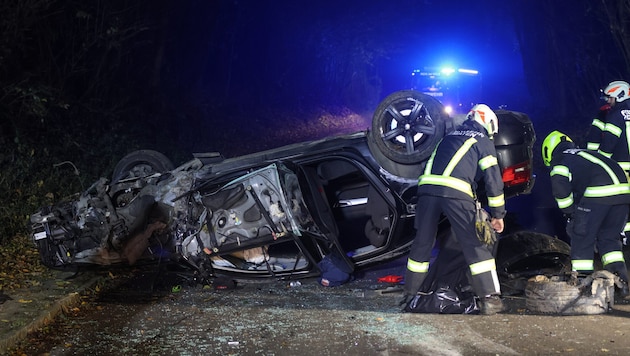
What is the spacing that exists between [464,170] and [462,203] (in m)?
0.27

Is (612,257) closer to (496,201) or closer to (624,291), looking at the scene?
(624,291)

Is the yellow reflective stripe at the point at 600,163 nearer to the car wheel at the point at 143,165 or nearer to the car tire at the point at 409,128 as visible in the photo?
the car tire at the point at 409,128

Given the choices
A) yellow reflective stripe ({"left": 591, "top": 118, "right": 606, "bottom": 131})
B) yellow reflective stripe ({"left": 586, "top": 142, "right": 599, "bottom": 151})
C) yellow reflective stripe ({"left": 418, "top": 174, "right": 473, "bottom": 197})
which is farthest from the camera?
yellow reflective stripe ({"left": 586, "top": 142, "right": 599, "bottom": 151})

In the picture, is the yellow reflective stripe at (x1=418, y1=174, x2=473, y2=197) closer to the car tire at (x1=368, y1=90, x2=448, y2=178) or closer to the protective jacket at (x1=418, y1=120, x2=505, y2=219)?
the protective jacket at (x1=418, y1=120, x2=505, y2=219)

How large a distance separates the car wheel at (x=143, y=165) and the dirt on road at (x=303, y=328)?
5.43 feet

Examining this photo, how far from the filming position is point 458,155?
5594 mm

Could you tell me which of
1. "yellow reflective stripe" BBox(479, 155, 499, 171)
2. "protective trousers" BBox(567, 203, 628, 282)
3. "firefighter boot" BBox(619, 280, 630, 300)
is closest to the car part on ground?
"firefighter boot" BBox(619, 280, 630, 300)

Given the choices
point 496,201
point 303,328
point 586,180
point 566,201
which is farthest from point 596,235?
point 303,328

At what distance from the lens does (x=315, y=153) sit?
6.29 meters

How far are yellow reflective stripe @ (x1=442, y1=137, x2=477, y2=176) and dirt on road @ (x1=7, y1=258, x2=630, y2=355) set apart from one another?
118 cm

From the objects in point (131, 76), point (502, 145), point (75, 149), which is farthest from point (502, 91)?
point (502, 145)

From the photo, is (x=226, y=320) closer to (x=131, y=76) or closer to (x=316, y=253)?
(x=316, y=253)

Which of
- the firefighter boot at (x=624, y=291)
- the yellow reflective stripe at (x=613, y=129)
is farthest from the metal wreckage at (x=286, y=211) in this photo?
the yellow reflective stripe at (x=613, y=129)

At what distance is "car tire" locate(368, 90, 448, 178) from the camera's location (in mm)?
6016
